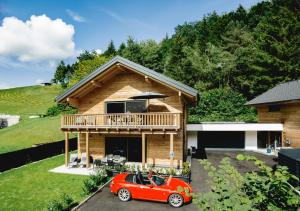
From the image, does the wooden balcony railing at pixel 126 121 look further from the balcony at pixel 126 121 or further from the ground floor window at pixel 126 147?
the ground floor window at pixel 126 147

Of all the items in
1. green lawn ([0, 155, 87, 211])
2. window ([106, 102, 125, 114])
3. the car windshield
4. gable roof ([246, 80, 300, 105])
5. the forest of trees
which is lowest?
green lawn ([0, 155, 87, 211])

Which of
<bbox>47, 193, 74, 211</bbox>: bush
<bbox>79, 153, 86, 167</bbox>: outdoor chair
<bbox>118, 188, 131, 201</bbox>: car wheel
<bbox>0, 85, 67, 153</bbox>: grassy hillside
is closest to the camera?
<bbox>47, 193, 74, 211</bbox>: bush

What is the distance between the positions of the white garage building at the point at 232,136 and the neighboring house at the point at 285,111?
708 mm

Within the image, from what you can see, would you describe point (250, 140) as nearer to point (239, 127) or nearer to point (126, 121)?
point (239, 127)

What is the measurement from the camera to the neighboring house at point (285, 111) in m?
23.2

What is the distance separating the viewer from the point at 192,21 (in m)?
78.8

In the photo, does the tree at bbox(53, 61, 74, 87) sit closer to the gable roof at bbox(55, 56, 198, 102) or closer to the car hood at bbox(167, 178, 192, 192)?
the gable roof at bbox(55, 56, 198, 102)

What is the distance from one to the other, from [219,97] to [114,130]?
28767mm

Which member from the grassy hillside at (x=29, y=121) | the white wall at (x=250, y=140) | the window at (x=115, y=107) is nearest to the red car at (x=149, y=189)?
the window at (x=115, y=107)

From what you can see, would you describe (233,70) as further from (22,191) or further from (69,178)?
(22,191)

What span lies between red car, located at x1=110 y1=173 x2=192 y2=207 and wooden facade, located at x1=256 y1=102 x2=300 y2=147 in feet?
56.5

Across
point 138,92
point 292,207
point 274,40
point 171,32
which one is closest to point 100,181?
point 138,92

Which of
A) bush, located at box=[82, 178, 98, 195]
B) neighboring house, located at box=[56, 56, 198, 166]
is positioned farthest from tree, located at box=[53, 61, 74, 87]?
bush, located at box=[82, 178, 98, 195]

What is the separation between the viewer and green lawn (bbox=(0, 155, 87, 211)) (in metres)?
11.9
